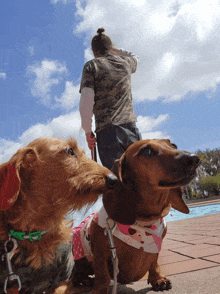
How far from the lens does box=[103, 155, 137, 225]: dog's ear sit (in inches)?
69.3

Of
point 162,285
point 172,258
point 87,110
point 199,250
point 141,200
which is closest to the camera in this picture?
point 162,285

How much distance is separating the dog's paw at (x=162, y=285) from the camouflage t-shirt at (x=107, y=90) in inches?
64.6

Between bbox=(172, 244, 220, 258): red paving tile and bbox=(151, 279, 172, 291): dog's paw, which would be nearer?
bbox=(151, 279, 172, 291): dog's paw

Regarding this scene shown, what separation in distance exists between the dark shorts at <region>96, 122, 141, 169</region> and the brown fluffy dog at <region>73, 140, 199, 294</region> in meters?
0.70

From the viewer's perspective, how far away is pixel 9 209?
5.19 feet

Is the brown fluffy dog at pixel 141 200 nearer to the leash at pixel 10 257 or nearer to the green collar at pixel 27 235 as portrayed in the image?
the green collar at pixel 27 235

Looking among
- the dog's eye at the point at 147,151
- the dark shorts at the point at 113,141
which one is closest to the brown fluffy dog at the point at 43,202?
the dog's eye at the point at 147,151

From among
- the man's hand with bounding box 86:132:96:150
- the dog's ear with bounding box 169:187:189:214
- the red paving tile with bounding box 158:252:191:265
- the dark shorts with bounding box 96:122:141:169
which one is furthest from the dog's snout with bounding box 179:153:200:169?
the man's hand with bounding box 86:132:96:150

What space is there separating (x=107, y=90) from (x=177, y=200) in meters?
1.54

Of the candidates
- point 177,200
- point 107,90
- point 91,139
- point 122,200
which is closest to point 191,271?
Result: point 177,200

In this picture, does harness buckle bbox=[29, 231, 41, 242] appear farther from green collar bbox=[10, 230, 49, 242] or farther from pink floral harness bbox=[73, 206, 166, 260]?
pink floral harness bbox=[73, 206, 166, 260]

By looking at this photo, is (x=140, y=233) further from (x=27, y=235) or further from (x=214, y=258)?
(x=214, y=258)

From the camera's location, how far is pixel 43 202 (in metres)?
1.61

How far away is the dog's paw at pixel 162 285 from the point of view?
69.7 inches
